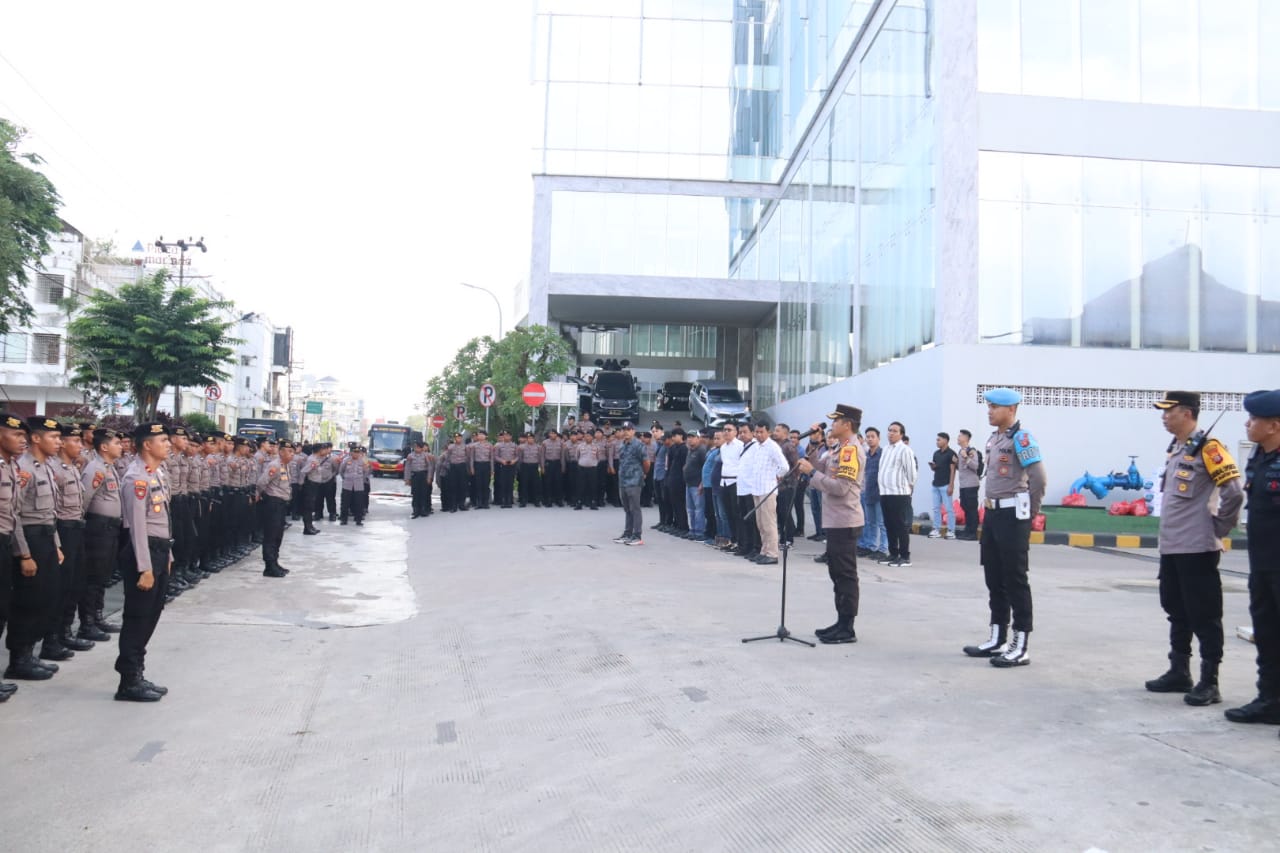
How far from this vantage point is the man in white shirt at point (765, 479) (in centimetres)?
1338

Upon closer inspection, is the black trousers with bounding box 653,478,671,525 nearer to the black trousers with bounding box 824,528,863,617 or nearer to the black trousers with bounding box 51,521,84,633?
the black trousers with bounding box 824,528,863,617

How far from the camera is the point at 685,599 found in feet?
33.8

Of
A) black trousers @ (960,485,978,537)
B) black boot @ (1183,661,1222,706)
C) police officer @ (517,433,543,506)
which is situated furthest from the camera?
police officer @ (517,433,543,506)

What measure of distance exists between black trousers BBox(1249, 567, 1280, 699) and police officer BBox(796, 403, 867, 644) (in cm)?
287

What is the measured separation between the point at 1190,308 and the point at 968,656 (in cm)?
1578

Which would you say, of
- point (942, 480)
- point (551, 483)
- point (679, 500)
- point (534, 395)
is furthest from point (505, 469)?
point (942, 480)

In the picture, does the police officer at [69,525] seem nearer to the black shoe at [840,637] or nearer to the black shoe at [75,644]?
the black shoe at [75,644]

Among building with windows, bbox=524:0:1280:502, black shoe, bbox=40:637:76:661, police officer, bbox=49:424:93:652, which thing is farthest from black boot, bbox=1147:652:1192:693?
building with windows, bbox=524:0:1280:502

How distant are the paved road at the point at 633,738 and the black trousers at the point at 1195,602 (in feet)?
1.40

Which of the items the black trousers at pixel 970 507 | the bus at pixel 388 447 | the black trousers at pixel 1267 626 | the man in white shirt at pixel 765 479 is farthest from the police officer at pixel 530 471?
the bus at pixel 388 447

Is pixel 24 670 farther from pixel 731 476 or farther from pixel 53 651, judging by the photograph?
pixel 731 476

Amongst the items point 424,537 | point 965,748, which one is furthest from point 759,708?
point 424,537

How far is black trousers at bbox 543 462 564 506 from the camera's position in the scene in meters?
25.0

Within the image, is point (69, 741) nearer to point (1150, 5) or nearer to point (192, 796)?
point (192, 796)
